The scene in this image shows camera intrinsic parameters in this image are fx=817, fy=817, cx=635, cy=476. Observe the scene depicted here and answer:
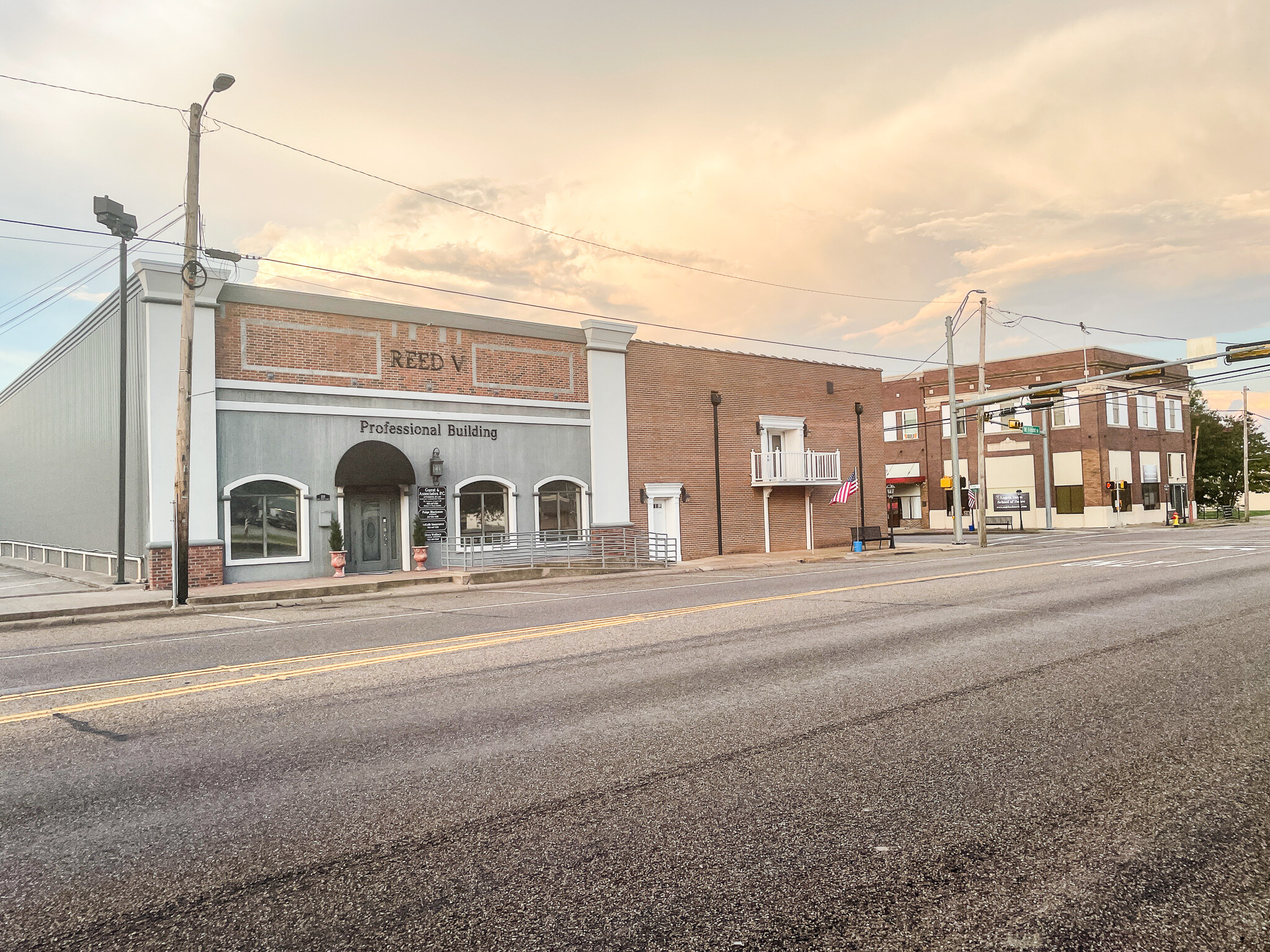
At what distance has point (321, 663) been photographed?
8.98m

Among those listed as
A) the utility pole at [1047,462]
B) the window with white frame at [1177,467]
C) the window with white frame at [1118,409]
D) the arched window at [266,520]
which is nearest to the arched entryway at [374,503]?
the arched window at [266,520]

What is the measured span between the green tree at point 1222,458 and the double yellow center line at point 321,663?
73.0m

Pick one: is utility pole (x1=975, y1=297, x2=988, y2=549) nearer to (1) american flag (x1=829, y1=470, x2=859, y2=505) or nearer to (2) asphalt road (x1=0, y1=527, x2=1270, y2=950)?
(1) american flag (x1=829, y1=470, x2=859, y2=505)

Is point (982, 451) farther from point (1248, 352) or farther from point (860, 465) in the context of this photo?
point (1248, 352)

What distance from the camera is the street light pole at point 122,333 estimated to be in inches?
749

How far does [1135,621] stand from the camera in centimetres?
1092

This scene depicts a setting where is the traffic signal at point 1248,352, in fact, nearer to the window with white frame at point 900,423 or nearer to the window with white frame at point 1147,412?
the window with white frame at point 900,423

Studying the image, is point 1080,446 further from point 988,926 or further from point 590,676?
point 988,926

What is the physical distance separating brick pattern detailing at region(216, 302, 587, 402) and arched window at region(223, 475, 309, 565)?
2715 mm

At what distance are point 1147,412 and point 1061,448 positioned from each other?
338 inches

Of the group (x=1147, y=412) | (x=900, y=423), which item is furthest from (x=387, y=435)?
(x=1147, y=412)

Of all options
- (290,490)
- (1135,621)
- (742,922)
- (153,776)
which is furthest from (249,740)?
(290,490)

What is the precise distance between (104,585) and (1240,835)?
2246 cm

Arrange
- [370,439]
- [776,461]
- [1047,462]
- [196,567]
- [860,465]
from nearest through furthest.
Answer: [196,567], [370,439], [776,461], [860,465], [1047,462]
